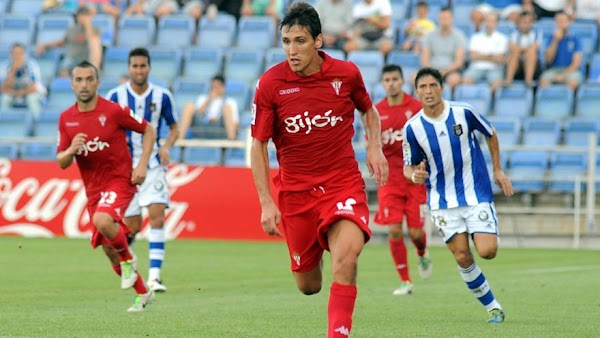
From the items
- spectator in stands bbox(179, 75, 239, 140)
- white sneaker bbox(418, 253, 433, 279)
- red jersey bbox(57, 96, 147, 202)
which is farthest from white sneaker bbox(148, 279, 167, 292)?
spectator in stands bbox(179, 75, 239, 140)

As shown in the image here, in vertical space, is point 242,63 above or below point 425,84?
below

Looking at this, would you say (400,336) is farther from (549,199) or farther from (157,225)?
(549,199)

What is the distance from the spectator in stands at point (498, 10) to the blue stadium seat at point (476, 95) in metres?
1.78

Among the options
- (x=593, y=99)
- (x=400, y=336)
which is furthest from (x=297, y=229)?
(x=593, y=99)

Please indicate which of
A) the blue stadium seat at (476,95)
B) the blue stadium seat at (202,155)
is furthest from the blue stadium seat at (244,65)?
the blue stadium seat at (476,95)

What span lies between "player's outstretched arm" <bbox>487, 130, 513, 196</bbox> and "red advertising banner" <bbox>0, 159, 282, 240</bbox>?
11.1 metres

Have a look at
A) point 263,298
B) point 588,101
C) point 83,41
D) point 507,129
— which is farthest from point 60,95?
point 263,298

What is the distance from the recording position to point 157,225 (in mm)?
14289

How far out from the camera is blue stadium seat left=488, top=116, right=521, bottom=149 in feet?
74.3

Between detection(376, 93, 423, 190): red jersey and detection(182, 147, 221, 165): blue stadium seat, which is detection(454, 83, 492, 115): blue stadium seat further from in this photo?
detection(376, 93, 423, 190): red jersey

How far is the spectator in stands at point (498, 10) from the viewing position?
24.6 metres

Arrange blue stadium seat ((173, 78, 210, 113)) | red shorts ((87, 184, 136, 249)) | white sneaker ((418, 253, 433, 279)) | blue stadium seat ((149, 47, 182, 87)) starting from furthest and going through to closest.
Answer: blue stadium seat ((149, 47, 182, 87)) → blue stadium seat ((173, 78, 210, 113)) → white sneaker ((418, 253, 433, 279)) → red shorts ((87, 184, 136, 249))

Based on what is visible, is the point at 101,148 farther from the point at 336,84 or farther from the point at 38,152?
the point at 38,152

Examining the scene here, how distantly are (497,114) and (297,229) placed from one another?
15384 mm
